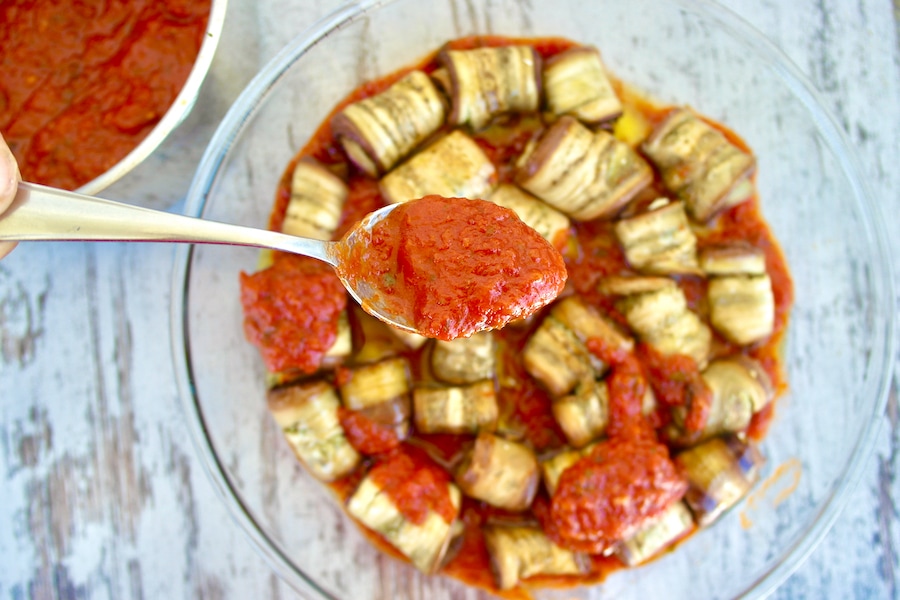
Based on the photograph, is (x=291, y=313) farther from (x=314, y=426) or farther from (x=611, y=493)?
(x=611, y=493)

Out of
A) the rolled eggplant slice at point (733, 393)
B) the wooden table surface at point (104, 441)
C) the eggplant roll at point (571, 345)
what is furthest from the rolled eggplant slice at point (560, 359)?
the wooden table surface at point (104, 441)

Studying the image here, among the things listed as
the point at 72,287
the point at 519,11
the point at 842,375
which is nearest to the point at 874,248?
the point at 842,375

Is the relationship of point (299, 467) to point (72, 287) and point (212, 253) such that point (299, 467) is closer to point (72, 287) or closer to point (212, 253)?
point (212, 253)

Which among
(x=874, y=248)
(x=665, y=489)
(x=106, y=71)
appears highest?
(x=106, y=71)

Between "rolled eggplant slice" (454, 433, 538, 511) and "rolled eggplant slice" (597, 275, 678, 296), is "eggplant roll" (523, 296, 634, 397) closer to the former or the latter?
"rolled eggplant slice" (597, 275, 678, 296)

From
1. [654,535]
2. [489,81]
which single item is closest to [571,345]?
[654,535]

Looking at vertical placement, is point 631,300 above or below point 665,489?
above

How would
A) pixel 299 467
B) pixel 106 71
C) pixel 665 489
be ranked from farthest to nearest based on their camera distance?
pixel 299 467, pixel 665 489, pixel 106 71

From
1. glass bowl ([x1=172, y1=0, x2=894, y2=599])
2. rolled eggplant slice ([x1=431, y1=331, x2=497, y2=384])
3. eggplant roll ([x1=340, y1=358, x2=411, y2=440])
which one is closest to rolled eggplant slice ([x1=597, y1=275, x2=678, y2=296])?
rolled eggplant slice ([x1=431, y1=331, x2=497, y2=384])
